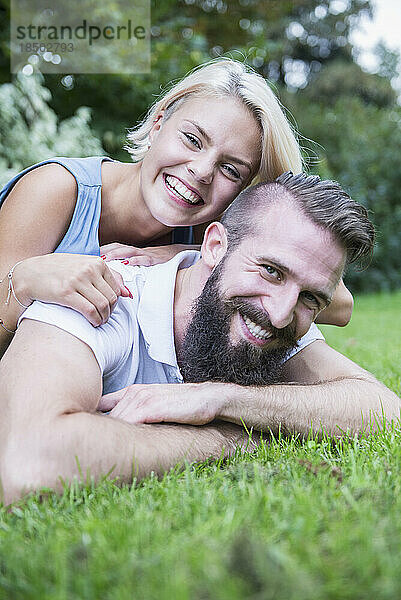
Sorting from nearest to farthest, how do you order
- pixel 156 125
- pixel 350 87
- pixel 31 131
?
pixel 156 125, pixel 31 131, pixel 350 87

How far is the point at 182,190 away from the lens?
3.35m

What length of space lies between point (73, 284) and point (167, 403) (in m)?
0.57

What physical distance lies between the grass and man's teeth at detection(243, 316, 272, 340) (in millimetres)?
619

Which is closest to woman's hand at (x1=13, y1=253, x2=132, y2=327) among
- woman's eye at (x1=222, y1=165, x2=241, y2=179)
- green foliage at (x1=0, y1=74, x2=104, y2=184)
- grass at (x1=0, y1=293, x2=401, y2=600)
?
grass at (x1=0, y1=293, x2=401, y2=600)

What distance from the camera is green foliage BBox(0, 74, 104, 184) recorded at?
816 cm

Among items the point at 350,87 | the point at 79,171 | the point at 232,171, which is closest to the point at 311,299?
the point at 232,171

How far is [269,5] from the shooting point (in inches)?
599

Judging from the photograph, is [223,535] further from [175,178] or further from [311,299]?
[175,178]

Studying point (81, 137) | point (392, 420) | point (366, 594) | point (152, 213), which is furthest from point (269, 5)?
point (366, 594)

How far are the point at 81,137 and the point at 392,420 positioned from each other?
7.07 metres

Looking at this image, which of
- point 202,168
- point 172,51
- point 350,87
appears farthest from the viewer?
point 350,87

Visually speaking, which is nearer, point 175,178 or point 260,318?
point 260,318

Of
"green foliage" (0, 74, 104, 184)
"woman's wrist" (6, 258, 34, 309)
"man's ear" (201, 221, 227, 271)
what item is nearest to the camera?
"woman's wrist" (6, 258, 34, 309)

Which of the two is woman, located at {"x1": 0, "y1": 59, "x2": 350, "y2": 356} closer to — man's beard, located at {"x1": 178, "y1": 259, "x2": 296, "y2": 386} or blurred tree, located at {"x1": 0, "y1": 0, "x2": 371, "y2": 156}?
man's beard, located at {"x1": 178, "y1": 259, "x2": 296, "y2": 386}
